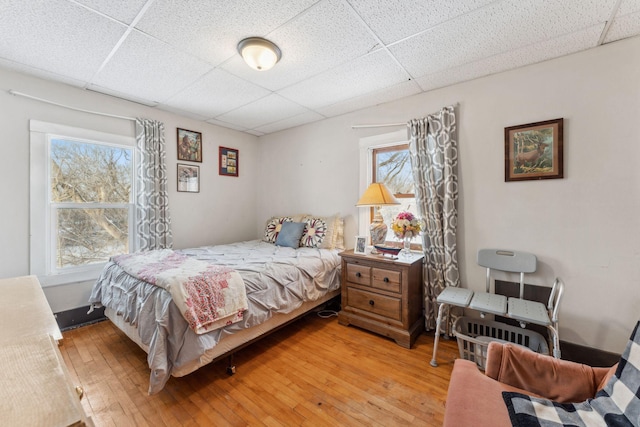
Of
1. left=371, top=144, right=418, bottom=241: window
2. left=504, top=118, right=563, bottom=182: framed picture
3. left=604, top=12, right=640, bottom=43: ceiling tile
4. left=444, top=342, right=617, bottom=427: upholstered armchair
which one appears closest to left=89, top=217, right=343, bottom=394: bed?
left=371, top=144, right=418, bottom=241: window

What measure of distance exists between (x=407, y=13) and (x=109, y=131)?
3.07 metres

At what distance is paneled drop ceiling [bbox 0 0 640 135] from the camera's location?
156 cm

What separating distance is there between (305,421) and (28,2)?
9.51ft

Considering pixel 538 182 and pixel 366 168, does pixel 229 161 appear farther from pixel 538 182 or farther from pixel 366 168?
pixel 538 182

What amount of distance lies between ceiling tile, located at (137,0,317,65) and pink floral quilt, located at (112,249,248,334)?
1.65m

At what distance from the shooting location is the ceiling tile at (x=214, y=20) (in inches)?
60.1

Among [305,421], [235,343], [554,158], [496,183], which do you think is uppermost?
[554,158]

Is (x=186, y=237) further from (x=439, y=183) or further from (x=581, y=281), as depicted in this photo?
(x=581, y=281)

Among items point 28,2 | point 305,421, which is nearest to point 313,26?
point 28,2

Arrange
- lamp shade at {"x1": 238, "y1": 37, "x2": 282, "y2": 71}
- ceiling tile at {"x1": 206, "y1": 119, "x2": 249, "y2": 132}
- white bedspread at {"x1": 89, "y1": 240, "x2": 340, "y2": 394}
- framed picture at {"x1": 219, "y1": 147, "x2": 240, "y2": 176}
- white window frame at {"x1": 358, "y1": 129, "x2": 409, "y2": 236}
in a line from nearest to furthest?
white bedspread at {"x1": 89, "y1": 240, "x2": 340, "y2": 394} → lamp shade at {"x1": 238, "y1": 37, "x2": 282, "y2": 71} → white window frame at {"x1": 358, "y1": 129, "x2": 409, "y2": 236} → ceiling tile at {"x1": 206, "y1": 119, "x2": 249, "y2": 132} → framed picture at {"x1": 219, "y1": 147, "x2": 240, "y2": 176}

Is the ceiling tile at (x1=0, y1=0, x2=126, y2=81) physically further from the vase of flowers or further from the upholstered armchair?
the upholstered armchair

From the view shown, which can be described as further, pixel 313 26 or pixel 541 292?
pixel 541 292

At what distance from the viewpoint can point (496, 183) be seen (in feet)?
7.54

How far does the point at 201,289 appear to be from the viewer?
173 cm
